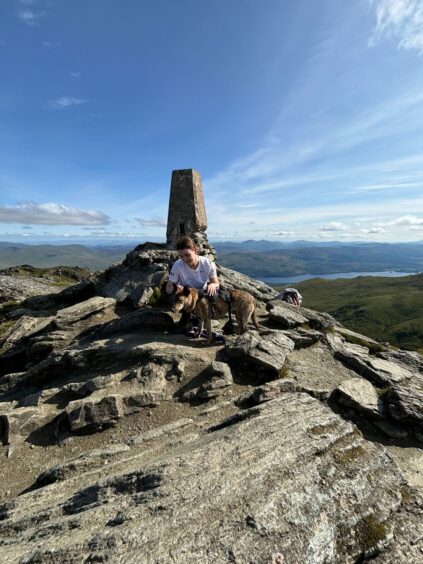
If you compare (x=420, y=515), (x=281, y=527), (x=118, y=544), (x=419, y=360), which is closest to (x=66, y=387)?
(x=118, y=544)

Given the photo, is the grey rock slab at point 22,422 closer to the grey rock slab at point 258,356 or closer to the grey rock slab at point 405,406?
the grey rock slab at point 258,356

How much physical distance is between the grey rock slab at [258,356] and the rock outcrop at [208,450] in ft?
0.20

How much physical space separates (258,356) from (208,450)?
18.5 ft

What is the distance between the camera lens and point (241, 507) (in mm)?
5633

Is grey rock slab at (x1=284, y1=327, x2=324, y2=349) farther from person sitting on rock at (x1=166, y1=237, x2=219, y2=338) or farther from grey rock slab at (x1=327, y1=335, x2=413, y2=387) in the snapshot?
person sitting on rock at (x1=166, y1=237, x2=219, y2=338)

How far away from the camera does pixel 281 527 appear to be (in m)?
5.42

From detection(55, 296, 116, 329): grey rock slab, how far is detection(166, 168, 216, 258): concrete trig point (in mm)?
12910

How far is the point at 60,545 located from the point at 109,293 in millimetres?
20108

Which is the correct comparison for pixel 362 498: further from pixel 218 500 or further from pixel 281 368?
pixel 281 368

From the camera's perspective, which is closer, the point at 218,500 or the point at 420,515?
the point at 218,500

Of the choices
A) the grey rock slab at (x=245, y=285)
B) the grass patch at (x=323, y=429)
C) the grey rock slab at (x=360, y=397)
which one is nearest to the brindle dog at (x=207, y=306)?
the grey rock slab at (x=360, y=397)

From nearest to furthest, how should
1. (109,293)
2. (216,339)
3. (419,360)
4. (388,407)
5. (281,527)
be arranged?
1. (281,527)
2. (388,407)
3. (216,339)
4. (419,360)
5. (109,293)

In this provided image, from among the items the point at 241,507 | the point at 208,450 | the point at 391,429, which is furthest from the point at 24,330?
the point at 391,429

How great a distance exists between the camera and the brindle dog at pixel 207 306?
13.5m
